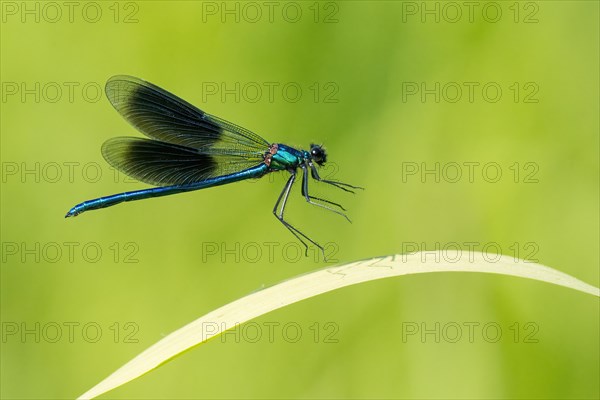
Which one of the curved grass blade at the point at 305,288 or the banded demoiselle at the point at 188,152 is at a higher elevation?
the banded demoiselle at the point at 188,152

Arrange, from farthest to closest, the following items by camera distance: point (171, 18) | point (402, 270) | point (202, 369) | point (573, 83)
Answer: point (171, 18)
point (573, 83)
point (202, 369)
point (402, 270)

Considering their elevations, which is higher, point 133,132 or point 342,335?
point 133,132

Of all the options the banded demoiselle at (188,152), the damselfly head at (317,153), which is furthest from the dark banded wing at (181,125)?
the damselfly head at (317,153)

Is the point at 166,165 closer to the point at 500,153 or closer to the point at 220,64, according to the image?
the point at 220,64

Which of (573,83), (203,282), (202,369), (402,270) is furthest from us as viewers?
(573,83)

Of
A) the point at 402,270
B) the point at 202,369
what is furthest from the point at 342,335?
the point at 402,270

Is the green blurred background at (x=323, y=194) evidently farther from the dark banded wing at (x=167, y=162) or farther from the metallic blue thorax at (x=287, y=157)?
the dark banded wing at (x=167, y=162)

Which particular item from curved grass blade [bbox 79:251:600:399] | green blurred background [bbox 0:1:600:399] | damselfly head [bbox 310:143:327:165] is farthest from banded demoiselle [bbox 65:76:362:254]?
curved grass blade [bbox 79:251:600:399]

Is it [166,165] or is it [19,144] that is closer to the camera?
[166,165]
